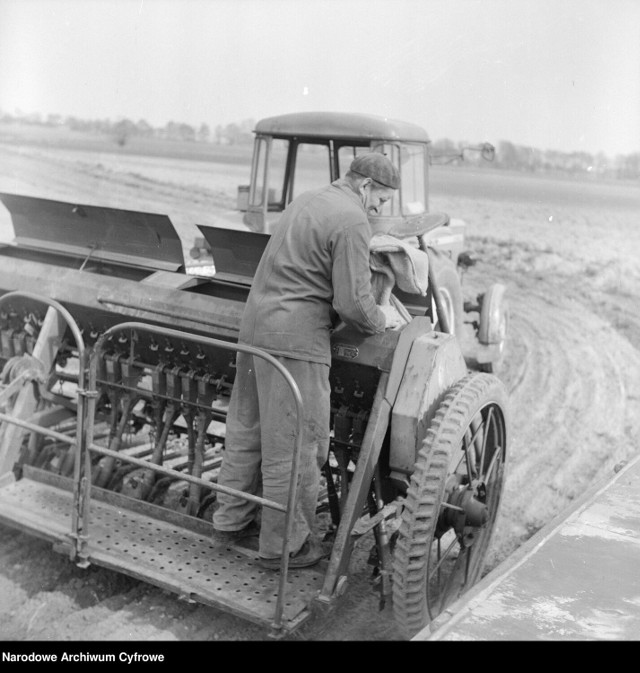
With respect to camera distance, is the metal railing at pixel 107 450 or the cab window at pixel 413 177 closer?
the metal railing at pixel 107 450

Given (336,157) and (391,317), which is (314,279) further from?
(336,157)

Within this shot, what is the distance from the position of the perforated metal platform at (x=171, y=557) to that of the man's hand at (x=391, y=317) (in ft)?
3.92

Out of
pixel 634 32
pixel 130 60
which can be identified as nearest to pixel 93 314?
pixel 634 32

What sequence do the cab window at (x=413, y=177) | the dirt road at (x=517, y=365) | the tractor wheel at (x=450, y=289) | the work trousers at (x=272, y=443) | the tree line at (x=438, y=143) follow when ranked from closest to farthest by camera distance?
1. the work trousers at (x=272, y=443)
2. the dirt road at (x=517, y=365)
3. the tractor wheel at (x=450, y=289)
4. the cab window at (x=413, y=177)
5. the tree line at (x=438, y=143)

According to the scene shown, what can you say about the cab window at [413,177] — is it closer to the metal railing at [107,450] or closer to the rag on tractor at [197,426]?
the rag on tractor at [197,426]

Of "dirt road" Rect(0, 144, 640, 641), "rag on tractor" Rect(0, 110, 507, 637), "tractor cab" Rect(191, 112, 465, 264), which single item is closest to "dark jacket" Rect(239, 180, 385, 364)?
"rag on tractor" Rect(0, 110, 507, 637)

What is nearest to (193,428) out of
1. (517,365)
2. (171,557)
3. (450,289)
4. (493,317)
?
(171,557)

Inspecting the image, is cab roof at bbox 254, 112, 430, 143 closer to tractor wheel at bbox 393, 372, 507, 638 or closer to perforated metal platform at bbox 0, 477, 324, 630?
tractor wheel at bbox 393, 372, 507, 638

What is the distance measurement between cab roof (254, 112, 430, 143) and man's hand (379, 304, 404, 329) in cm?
336

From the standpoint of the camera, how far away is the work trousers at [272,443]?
149 inches

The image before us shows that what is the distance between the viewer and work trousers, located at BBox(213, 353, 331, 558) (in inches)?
149

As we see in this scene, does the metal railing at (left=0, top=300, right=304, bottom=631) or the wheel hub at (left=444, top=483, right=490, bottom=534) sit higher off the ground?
the metal railing at (left=0, top=300, right=304, bottom=631)

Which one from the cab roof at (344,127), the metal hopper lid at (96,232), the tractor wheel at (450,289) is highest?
the cab roof at (344,127)

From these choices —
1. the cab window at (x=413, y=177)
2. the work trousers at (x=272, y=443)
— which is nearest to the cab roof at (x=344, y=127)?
the cab window at (x=413, y=177)
